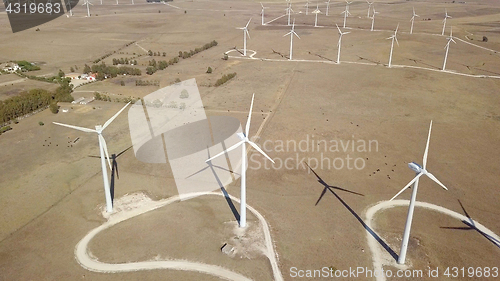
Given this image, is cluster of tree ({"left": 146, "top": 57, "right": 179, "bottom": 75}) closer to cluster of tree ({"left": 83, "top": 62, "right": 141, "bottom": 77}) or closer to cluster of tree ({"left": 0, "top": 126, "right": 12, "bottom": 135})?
cluster of tree ({"left": 83, "top": 62, "right": 141, "bottom": 77})

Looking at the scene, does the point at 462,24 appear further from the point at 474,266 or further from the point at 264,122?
the point at 474,266

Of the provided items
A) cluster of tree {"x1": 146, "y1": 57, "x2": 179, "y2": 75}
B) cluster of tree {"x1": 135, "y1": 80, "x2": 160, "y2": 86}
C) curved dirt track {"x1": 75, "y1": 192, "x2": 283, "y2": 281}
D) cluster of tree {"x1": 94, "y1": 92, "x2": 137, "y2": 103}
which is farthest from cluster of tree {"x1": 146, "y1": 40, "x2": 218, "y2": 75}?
curved dirt track {"x1": 75, "y1": 192, "x2": 283, "y2": 281}

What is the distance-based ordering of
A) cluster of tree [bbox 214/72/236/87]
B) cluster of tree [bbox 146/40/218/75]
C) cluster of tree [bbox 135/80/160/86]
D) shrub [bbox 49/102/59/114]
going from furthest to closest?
cluster of tree [bbox 146/40/218/75]
cluster of tree [bbox 135/80/160/86]
cluster of tree [bbox 214/72/236/87]
shrub [bbox 49/102/59/114]

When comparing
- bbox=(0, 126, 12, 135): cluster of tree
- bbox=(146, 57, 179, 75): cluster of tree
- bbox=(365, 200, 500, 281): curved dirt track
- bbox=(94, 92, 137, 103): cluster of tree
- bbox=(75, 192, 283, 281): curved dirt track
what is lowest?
bbox=(75, 192, 283, 281): curved dirt track

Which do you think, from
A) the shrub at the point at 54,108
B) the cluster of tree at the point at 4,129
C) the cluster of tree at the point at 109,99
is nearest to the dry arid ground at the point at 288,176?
the cluster of tree at the point at 4,129

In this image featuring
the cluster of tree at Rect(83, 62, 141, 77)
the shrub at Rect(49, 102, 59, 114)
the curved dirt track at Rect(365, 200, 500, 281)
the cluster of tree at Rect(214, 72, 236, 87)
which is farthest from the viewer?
the cluster of tree at Rect(83, 62, 141, 77)

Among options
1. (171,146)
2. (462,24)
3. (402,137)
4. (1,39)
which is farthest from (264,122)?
(462,24)

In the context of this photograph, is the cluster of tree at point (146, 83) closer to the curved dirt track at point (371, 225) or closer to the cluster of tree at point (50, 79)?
the cluster of tree at point (50, 79)
